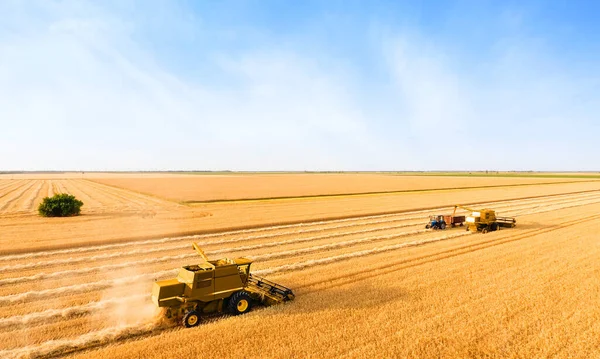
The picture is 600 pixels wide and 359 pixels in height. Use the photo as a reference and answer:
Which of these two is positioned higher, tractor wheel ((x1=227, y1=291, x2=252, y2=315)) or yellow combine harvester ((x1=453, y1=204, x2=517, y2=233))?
yellow combine harvester ((x1=453, y1=204, x2=517, y2=233))

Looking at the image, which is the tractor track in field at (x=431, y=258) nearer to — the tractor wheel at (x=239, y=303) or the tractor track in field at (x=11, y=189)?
the tractor wheel at (x=239, y=303)

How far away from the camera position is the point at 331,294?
1459 centimetres

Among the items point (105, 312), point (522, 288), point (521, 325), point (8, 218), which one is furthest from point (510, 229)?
point (8, 218)

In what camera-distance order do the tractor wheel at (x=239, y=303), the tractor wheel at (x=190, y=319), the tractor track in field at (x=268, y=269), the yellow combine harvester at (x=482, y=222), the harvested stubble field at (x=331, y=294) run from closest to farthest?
the harvested stubble field at (x=331, y=294) < the tractor wheel at (x=190, y=319) < the tractor wheel at (x=239, y=303) < the tractor track in field at (x=268, y=269) < the yellow combine harvester at (x=482, y=222)

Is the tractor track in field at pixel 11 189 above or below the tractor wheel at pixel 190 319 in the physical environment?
above

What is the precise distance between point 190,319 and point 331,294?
550 centimetres

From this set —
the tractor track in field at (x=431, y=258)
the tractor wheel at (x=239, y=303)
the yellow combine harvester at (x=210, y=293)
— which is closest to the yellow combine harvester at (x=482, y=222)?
the tractor track in field at (x=431, y=258)

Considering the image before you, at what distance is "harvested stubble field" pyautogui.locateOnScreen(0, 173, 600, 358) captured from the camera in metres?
10.5

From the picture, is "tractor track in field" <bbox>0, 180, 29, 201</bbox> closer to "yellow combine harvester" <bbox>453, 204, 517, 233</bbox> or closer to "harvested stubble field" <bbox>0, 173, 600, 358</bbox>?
"harvested stubble field" <bbox>0, 173, 600, 358</bbox>

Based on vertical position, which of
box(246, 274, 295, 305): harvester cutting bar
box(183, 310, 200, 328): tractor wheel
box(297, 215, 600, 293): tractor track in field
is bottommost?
box(183, 310, 200, 328): tractor wheel

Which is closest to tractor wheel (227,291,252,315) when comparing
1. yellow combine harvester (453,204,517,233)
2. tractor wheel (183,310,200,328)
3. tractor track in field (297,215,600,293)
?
tractor wheel (183,310,200,328)

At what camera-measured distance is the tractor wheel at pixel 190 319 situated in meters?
11.6

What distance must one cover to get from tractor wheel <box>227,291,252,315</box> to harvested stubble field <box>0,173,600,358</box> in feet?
1.44

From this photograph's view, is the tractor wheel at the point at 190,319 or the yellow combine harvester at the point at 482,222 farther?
the yellow combine harvester at the point at 482,222
